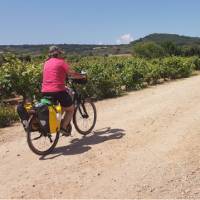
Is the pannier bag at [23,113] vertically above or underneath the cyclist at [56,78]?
underneath

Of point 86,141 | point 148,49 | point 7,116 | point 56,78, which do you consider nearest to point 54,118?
point 56,78

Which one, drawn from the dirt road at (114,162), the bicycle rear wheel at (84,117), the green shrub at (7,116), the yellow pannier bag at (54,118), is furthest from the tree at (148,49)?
the yellow pannier bag at (54,118)

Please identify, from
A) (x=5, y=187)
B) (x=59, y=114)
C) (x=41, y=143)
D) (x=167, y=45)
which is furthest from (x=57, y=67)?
(x=167, y=45)

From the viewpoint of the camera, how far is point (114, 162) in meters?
6.96

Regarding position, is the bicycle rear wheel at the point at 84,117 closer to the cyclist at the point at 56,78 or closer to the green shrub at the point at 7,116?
the cyclist at the point at 56,78

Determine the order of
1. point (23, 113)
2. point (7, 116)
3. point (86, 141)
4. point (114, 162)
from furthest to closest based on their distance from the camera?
point (7, 116) → point (86, 141) → point (23, 113) → point (114, 162)

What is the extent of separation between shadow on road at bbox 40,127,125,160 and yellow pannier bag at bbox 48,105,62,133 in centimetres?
40

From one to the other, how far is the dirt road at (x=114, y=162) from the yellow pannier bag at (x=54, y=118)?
1.40 ft

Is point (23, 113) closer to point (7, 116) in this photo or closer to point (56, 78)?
point (56, 78)

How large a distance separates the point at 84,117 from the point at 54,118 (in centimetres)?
132

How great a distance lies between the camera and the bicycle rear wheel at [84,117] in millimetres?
8844

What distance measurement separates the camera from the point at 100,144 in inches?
320

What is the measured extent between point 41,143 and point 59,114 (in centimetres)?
60

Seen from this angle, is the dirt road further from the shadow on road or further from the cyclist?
the cyclist
